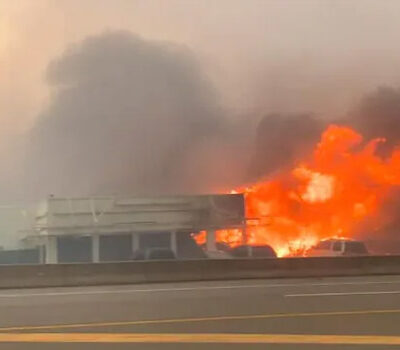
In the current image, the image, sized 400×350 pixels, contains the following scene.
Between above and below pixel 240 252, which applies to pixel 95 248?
above

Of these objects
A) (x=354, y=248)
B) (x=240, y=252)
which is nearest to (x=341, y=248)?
(x=354, y=248)

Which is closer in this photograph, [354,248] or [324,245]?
[354,248]

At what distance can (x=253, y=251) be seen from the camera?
55.8 ft

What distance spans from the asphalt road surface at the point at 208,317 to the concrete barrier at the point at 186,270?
51.3 inches

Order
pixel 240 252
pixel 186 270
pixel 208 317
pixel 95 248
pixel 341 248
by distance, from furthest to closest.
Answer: pixel 95 248 < pixel 240 252 < pixel 341 248 < pixel 186 270 < pixel 208 317

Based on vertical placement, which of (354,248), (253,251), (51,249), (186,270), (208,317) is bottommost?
(208,317)

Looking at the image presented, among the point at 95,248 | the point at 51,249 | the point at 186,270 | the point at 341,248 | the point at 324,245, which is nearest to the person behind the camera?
the point at 186,270

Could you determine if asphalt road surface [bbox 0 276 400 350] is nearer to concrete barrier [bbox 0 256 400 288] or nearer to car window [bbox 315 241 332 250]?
concrete barrier [bbox 0 256 400 288]

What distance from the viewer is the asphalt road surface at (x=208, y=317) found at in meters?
5.39

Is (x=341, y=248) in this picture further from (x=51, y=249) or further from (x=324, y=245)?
(x=51, y=249)

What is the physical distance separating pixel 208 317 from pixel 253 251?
10275mm

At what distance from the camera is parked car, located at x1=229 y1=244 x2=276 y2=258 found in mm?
16844

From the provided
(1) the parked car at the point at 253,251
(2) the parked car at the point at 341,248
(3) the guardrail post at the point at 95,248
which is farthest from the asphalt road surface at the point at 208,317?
(3) the guardrail post at the point at 95,248

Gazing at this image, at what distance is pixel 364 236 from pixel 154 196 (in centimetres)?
740
